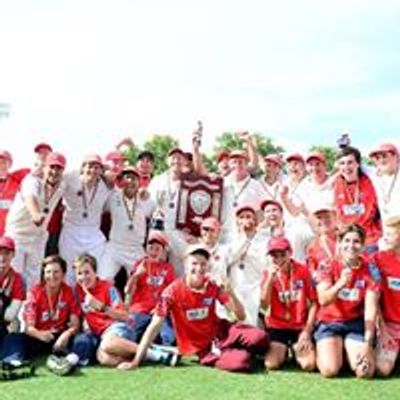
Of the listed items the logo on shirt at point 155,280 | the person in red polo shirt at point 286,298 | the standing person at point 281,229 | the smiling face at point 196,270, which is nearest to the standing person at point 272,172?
the standing person at point 281,229

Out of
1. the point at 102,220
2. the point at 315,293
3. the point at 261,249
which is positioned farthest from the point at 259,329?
the point at 102,220

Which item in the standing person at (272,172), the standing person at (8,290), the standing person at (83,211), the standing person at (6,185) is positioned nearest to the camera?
the standing person at (8,290)

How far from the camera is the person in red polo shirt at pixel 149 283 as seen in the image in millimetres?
7203

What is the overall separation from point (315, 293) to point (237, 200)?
85.7 inches

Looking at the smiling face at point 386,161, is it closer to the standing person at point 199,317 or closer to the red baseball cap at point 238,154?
the red baseball cap at point 238,154

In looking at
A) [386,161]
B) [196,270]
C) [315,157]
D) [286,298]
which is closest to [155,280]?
[196,270]

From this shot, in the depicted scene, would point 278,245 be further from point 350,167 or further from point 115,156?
point 115,156

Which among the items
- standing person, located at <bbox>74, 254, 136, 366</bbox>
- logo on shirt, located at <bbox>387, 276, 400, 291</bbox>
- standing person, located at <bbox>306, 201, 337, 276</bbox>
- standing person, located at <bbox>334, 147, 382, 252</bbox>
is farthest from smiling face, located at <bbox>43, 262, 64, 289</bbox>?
logo on shirt, located at <bbox>387, 276, 400, 291</bbox>

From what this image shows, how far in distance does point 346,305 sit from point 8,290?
10.9 feet

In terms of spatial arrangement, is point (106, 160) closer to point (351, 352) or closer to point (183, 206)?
point (183, 206)

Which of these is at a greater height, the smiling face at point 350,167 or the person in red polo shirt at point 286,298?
the smiling face at point 350,167

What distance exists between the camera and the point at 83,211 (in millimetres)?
8188

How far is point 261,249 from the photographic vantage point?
7531 mm

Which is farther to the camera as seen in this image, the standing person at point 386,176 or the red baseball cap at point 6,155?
the red baseball cap at point 6,155
